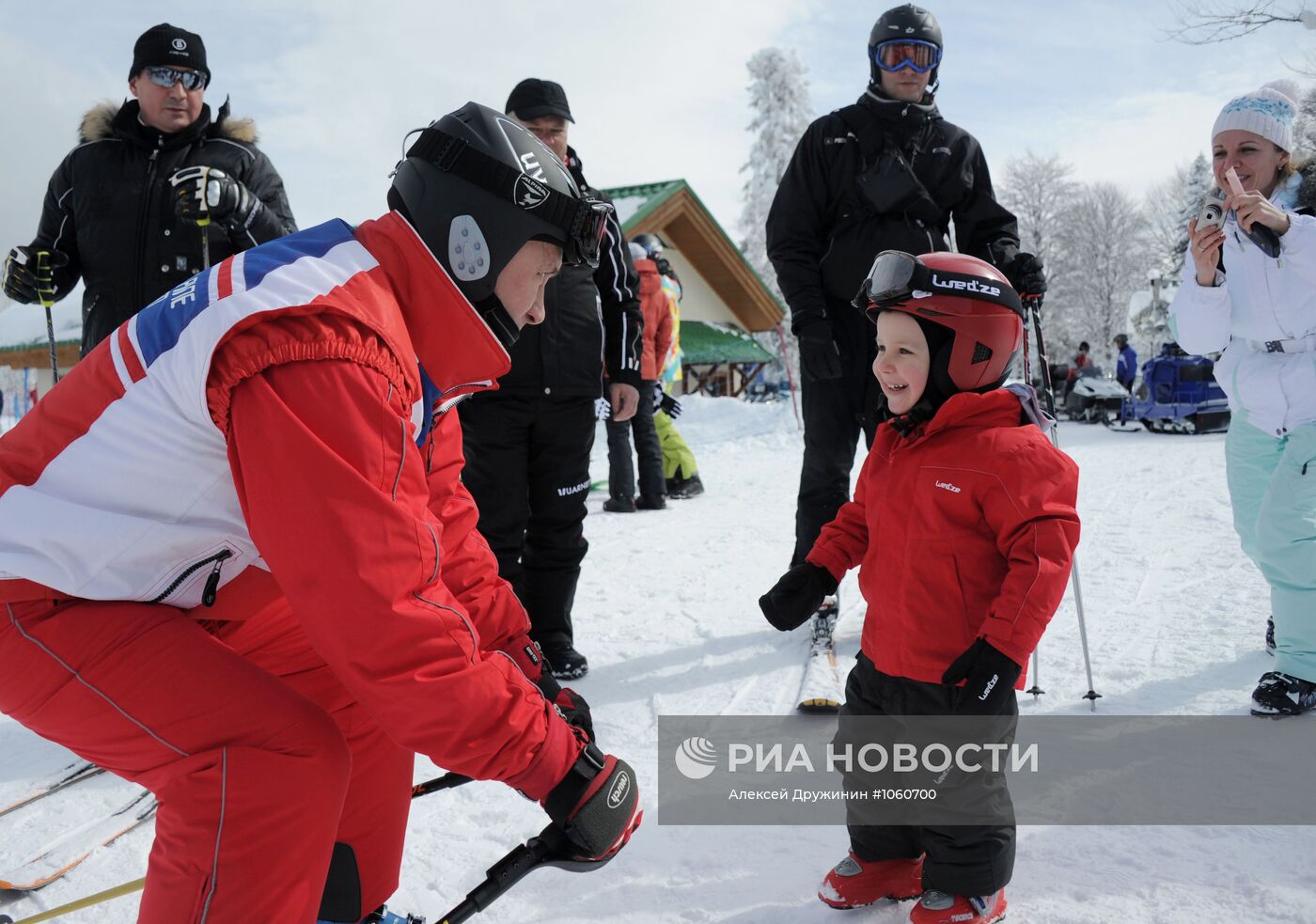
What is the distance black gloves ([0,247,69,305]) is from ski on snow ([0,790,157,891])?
223 centimetres

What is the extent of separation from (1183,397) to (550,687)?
51.1 feet

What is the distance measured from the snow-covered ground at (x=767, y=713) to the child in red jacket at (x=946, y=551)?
191 millimetres

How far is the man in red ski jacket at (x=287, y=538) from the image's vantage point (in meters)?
1.38

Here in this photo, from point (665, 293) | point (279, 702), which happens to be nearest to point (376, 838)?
point (279, 702)

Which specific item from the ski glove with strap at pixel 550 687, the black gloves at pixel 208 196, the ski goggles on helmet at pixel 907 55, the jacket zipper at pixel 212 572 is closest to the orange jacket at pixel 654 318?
the ski goggles on helmet at pixel 907 55

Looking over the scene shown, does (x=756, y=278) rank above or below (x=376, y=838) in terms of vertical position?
above

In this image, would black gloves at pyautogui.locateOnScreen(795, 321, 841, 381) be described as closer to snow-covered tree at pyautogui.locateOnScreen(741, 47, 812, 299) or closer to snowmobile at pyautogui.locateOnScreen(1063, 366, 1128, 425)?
snowmobile at pyautogui.locateOnScreen(1063, 366, 1128, 425)

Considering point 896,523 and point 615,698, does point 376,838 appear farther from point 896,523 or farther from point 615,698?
point 615,698

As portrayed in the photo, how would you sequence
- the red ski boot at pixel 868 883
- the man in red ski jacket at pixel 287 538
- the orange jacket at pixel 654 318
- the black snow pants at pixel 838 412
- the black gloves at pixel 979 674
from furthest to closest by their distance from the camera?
the orange jacket at pixel 654 318 → the black snow pants at pixel 838 412 → the red ski boot at pixel 868 883 → the black gloves at pixel 979 674 → the man in red ski jacket at pixel 287 538

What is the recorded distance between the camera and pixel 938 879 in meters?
2.13

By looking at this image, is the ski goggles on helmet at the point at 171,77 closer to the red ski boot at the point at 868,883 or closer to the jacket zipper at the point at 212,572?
the jacket zipper at the point at 212,572

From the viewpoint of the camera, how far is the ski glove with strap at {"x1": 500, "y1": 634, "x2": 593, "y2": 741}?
1.86 meters

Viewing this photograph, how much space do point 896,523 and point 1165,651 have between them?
2.38 m

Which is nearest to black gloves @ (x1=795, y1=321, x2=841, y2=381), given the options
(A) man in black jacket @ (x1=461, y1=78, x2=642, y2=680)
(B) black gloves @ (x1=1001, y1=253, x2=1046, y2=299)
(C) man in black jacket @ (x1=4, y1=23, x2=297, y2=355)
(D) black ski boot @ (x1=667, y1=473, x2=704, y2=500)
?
(B) black gloves @ (x1=1001, y1=253, x2=1046, y2=299)
